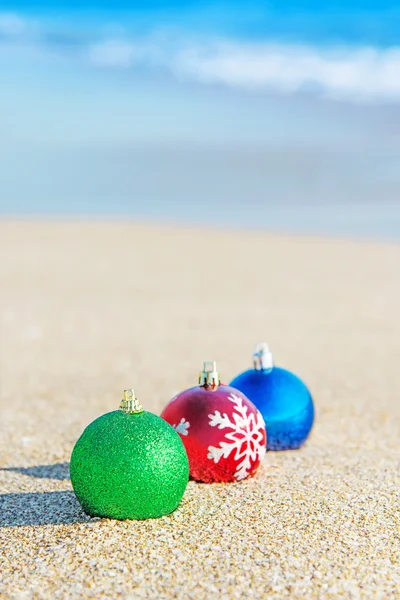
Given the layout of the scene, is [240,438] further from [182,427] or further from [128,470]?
[128,470]

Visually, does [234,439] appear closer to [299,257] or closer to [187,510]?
[187,510]

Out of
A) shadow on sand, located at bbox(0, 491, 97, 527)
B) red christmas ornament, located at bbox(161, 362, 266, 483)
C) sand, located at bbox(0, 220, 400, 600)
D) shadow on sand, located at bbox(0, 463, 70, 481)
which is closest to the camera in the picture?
sand, located at bbox(0, 220, 400, 600)

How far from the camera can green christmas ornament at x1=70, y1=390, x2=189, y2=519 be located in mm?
3303

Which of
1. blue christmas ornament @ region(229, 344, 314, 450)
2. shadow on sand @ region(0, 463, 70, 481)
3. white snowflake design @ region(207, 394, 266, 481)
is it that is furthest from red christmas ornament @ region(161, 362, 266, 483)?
shadow on sand @ region(0, 463, 70, 481)

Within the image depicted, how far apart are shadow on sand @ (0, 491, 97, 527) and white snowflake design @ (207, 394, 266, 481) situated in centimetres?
68

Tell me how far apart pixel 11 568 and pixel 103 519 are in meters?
0.47

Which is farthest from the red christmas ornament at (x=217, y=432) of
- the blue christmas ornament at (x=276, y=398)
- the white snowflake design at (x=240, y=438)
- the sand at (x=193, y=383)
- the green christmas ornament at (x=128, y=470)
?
the blue christmas ornament at (x=276, y=398)

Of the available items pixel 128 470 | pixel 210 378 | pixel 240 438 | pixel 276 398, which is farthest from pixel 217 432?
pixel 276 398

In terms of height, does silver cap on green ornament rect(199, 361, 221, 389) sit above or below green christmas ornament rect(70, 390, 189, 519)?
above

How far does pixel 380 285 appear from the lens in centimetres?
1341

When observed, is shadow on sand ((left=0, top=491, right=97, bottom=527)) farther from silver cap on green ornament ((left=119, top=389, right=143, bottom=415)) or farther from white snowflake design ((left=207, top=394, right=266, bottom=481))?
white snowflake design ((left=207, top=394, right=266, bottom=481))

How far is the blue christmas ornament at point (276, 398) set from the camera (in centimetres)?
456

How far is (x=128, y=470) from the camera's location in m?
3.30

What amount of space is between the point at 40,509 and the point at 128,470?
24.5 inches
